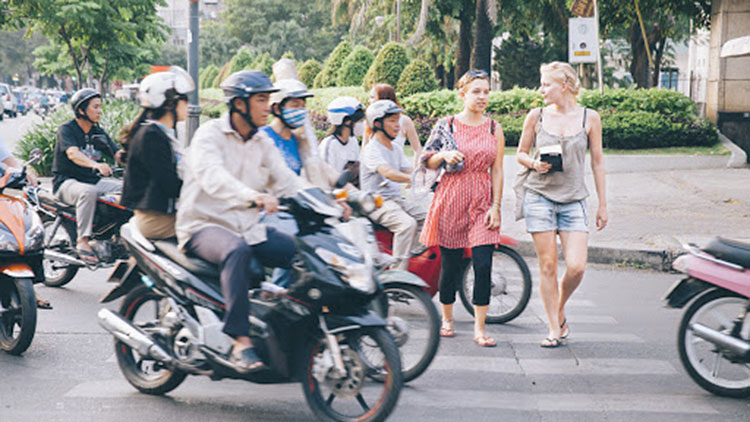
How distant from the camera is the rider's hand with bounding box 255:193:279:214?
4.27m

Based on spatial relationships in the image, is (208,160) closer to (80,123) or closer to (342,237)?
(342,237)

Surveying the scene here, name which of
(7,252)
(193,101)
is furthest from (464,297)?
(193,101)

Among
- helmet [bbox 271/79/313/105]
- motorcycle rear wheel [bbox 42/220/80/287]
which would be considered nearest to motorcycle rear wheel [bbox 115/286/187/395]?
helmet [bbox 271/79/313/105]

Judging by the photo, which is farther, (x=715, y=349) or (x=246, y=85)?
(x=715, y=349)

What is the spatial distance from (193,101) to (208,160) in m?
9.42

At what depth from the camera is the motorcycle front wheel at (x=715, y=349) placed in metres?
5.10

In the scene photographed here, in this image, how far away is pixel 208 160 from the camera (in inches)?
179

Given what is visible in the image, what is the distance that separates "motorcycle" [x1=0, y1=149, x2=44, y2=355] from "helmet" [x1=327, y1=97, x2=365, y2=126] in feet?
7.26

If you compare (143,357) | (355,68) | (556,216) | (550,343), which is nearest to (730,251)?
(556,216)

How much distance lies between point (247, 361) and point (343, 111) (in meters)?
2.93

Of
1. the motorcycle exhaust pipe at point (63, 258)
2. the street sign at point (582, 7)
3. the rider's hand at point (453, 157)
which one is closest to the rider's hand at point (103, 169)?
the motorcycle exhaust pipe at point (63, 258)

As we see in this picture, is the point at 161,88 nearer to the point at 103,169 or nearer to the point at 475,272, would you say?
the point at 475,272

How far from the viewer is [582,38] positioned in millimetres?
18703

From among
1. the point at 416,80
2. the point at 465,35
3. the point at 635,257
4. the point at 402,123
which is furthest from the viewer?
the point at 465,35
